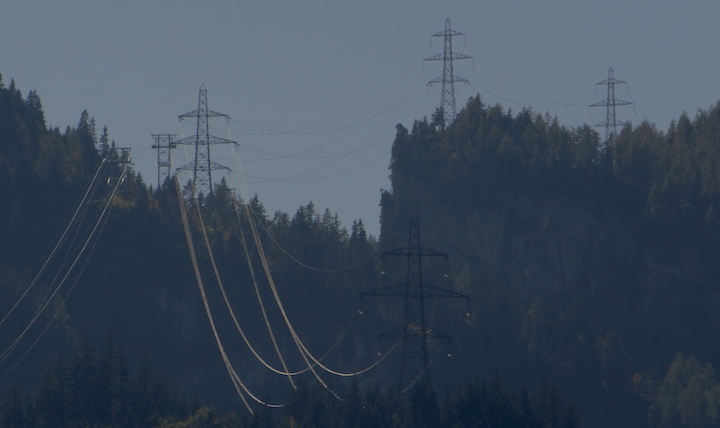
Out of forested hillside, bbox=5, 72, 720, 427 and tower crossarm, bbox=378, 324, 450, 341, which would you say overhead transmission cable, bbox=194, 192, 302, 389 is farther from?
tower crossarm, bbox=378, 324, 450, 341

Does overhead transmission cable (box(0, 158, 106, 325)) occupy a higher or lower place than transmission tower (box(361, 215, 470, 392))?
higher

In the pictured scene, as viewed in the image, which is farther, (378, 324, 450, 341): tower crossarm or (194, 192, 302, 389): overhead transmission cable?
(194, 192, 302, 389): overhead transmission cable

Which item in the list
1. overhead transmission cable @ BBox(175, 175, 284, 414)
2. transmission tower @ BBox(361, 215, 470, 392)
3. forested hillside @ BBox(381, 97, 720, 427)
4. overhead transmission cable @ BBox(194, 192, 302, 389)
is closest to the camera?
transmission tower @ BBox(361, 215, 470, 392)

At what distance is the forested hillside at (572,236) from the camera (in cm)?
15038

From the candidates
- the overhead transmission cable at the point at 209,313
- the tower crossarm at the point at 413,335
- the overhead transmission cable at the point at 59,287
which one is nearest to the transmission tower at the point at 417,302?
the tower crossarm at the point at 413,335

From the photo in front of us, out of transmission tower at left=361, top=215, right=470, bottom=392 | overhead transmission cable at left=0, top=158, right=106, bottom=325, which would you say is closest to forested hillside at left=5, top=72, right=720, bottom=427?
overhead transmission cable at left=0, top=158, right=106, bottom=325

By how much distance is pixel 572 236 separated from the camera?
538ft

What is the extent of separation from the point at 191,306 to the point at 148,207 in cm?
1103

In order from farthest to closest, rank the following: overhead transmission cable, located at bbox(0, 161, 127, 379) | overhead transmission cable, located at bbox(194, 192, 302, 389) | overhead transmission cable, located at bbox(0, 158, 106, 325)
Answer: overhead transmission cable, located at bbox(194, 192, 302, 389) < overhead transmission cable, located at bbox(0, 158, 106, 325) < overhead transmission cable, located at bbox(0, 161, 127, 379)

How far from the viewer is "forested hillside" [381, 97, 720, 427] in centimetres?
15038

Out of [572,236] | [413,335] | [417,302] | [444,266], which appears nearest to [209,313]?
[444,266]

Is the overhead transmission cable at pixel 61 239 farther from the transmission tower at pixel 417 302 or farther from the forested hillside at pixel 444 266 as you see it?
the transmission tower at pixel 417 302

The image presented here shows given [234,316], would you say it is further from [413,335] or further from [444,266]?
[413,335]

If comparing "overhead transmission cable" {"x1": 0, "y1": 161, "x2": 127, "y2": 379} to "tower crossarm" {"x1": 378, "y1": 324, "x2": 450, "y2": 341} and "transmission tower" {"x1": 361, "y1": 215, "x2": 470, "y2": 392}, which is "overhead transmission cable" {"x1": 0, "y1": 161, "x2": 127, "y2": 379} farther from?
"tower crossarm" {"x1": 378, "y1": 324, "x2": 450, "y2": 341}
